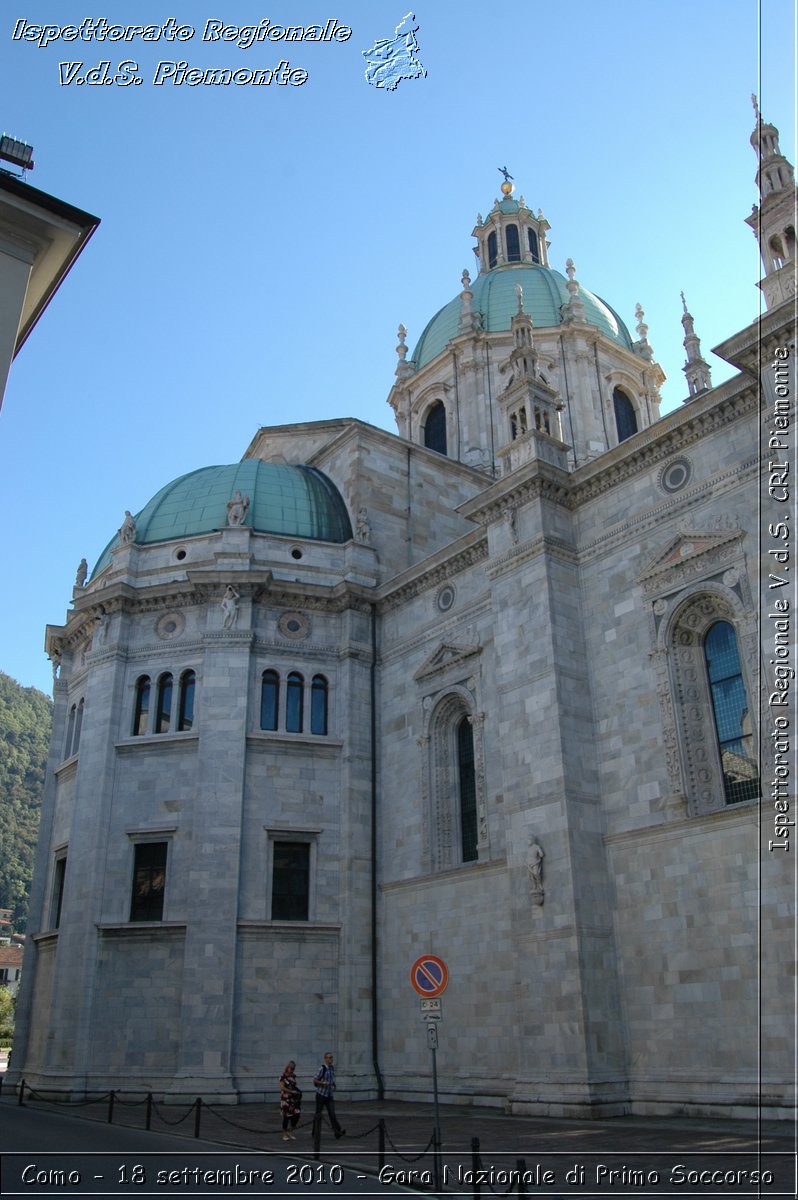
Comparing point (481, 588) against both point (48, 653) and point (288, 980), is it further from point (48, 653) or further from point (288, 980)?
point (48, 653)

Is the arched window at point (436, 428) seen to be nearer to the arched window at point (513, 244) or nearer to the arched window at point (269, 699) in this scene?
the arched window at point (513, 244)

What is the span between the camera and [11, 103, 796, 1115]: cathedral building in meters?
20.1

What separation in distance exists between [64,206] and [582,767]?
15.9m

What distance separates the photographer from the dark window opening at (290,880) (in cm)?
2830

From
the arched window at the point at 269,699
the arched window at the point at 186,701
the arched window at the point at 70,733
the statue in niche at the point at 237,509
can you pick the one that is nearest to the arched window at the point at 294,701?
the arched window at the point at 269,699

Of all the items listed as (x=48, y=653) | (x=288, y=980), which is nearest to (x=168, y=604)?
(x=48, y=653)

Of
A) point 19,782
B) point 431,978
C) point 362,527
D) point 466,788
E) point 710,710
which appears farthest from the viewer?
point 19,782

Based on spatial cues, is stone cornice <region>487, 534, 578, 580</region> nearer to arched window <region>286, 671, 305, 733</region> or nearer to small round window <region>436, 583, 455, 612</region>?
small round window <region>436, 583, 455, 612</region>

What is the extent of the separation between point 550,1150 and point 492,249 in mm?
48277

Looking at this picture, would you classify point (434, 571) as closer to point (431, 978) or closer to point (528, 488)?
point (528, 488)

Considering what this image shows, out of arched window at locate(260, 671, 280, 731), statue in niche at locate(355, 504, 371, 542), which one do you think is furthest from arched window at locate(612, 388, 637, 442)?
arched window at locate(260, 671, 280, 731)

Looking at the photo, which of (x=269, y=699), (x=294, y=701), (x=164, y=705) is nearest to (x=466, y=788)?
(x=294, y=701)

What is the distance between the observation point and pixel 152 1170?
1338 centimetres

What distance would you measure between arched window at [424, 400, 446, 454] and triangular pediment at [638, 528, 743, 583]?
2363 centimetres
